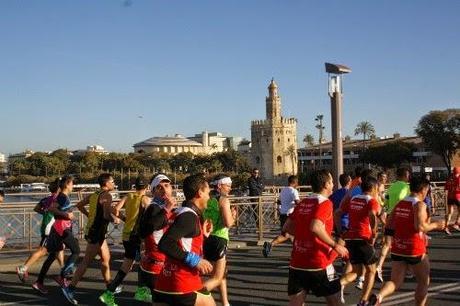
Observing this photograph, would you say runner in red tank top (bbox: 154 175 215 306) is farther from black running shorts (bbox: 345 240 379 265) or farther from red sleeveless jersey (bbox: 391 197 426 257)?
black running shorts (bbox: 345 240 379 265)

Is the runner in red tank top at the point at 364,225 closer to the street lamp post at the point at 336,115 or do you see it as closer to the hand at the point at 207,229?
the hand at the point at 207,229

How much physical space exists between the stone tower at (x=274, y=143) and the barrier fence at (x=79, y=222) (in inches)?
4195

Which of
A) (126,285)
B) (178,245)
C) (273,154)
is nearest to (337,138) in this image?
(126,285)

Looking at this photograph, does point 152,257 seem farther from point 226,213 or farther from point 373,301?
point 373,301

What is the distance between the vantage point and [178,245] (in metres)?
4.69

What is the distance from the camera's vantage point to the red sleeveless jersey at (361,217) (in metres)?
7.77

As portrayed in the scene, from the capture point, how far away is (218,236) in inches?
291

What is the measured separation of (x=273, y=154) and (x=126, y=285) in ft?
393

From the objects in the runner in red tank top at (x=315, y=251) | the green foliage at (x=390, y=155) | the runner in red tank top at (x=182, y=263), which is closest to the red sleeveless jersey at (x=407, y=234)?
the runner in red tank top at (x=315, y=251)

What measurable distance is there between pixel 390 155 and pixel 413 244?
284ft

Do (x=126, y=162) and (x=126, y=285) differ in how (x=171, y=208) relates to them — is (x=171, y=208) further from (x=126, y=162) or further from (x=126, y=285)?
(x=126, y=162)

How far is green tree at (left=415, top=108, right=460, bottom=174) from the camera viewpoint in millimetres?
74375

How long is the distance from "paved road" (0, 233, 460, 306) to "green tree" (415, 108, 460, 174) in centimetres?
6481

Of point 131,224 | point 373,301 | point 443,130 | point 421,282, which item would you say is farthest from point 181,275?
point 443,130
